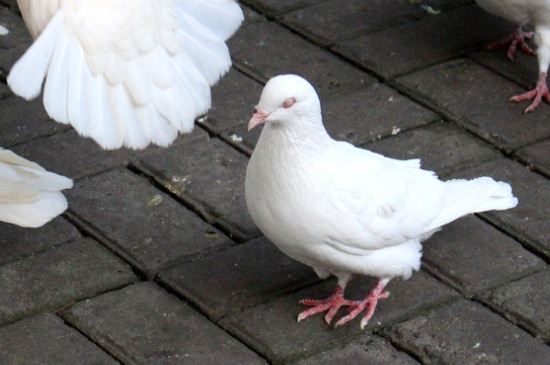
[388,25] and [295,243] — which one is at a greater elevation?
[295,243]

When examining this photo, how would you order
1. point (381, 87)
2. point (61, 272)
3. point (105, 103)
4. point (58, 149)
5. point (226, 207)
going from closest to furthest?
point (105, 103) < point (61, 272) < point (226, 207) < point (58, 149) < point (381, 87)

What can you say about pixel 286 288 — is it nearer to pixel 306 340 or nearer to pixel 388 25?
pixel 306 340

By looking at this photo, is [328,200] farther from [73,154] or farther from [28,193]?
[73,154]

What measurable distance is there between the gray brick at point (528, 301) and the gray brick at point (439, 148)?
2.40ft

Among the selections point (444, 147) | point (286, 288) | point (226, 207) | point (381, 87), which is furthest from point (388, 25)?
point (286, 288)

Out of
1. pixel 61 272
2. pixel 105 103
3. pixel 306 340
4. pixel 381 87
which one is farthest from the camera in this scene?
pixel 381 87

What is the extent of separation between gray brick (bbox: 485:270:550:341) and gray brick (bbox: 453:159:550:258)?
19cm

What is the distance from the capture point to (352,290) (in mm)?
3881

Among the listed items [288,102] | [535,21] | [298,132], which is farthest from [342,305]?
[535,21]

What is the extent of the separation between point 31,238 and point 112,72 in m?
0.96

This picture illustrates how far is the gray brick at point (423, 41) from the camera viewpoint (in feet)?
17.1

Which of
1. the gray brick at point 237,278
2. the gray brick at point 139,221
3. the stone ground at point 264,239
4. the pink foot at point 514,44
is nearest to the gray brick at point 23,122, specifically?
the stone ground at point 264,239

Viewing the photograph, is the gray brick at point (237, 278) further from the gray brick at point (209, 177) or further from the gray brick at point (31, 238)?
the gray brick at point (31, 238)

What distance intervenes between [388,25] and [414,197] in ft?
6.59
